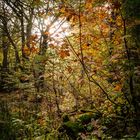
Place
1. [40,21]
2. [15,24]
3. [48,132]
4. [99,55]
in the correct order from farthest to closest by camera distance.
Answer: [15,24] < [40,21] < [48,132] < [99,55]

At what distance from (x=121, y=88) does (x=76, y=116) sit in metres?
1.58

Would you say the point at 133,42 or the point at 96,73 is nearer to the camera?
the point at 133,42

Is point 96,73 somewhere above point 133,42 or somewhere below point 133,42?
below

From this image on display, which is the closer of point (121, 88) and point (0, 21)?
point (121, 88)

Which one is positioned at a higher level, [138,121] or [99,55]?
[99,55]

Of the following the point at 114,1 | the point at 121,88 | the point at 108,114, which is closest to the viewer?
the point at 114,1

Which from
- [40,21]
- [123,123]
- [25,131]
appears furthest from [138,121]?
[40,21]

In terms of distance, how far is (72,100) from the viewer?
687 cm

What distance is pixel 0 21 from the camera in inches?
491

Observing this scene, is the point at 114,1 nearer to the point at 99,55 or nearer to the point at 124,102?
the point at 99,55

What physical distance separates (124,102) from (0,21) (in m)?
8.77

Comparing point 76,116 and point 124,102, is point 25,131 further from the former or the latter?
point 124,102

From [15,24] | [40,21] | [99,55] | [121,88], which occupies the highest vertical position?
[15,24]

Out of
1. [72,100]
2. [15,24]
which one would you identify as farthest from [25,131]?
[15,24]
